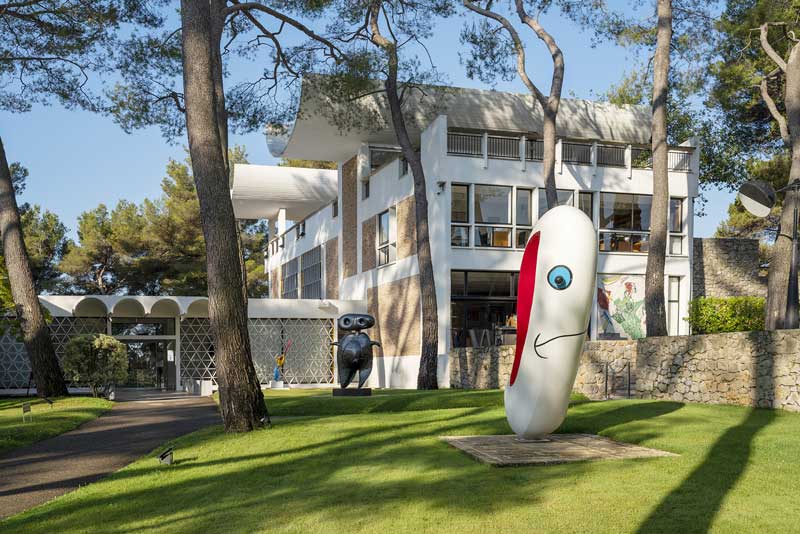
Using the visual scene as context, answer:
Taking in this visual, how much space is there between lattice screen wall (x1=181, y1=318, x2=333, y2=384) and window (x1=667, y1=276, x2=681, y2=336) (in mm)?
11699

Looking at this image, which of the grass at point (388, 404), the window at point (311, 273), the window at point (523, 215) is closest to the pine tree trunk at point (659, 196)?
the grass at point (388, 404)

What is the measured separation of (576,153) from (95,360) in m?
15.0

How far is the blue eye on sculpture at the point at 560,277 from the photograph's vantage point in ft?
25.0

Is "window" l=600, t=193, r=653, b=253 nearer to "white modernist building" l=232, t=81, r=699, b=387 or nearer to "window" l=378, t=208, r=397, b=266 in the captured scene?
"white modernist building" l=232, t=81, r=699, b=387

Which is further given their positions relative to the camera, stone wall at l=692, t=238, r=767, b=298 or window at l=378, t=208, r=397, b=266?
window at l=378, t=208, r=397, b=266

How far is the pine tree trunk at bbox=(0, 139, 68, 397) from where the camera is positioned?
18.8m

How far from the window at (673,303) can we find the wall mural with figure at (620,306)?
1095 millimetres

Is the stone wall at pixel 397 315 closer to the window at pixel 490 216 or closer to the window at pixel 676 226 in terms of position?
the window at pixel 490 216

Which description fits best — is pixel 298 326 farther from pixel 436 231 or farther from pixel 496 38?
pixel 496 38

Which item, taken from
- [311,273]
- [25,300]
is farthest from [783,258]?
[311,273]

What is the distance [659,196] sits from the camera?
16.5 metres

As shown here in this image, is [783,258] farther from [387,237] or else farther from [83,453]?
[387,237]

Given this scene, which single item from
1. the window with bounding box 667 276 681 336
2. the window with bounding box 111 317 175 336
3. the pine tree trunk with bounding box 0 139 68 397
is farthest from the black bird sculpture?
the window with bounding box 111 317 175 336

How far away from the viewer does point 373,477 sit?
6793mm
